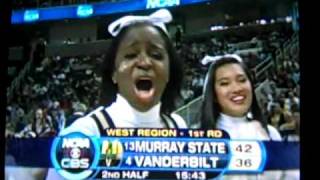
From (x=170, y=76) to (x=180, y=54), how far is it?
0.10 meters

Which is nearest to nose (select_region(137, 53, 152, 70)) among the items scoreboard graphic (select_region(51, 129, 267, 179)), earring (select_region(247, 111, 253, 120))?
scoreboard graphic (select_region(51, 129, 267, 179))

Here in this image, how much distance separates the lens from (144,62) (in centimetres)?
296

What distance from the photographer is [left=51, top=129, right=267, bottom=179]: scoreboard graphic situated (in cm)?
288

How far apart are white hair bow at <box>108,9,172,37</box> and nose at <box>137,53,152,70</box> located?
144mm

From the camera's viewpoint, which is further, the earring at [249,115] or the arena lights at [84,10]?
the arena lights at [84,10]

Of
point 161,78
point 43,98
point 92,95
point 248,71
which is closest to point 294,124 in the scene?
point 248,71

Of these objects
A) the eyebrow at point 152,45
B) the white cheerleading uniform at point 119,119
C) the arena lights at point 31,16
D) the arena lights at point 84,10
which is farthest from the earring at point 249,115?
the arena lights at point 31,16

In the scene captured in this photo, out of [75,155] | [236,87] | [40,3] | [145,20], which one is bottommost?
[75,155]

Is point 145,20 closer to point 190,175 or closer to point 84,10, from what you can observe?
point 84,10

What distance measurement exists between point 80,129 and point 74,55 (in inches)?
13.1

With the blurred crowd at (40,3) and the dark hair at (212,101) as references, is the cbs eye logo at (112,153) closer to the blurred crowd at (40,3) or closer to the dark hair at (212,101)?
the dark hair at (212,101)

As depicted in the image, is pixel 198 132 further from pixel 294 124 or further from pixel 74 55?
pixel 74 55

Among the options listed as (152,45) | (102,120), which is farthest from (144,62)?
(102,120)

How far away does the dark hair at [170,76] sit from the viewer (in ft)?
9.71
